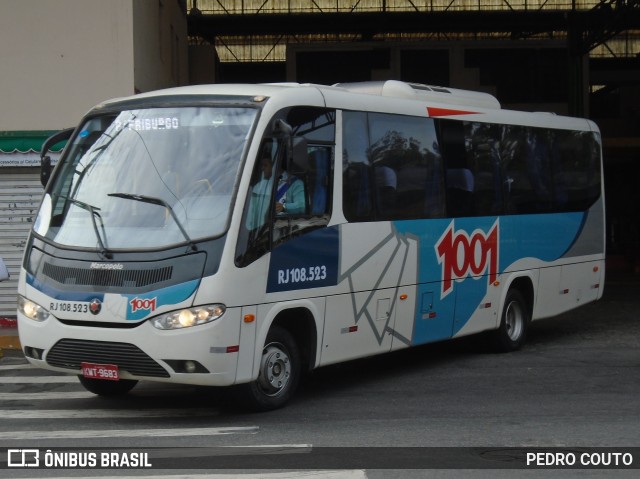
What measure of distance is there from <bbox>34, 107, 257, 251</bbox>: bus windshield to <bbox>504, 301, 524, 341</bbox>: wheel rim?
20.3ft

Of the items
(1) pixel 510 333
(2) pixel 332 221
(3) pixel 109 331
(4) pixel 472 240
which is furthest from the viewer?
(1) pixel 510 333

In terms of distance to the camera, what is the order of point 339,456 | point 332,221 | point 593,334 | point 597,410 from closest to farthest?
point 339,456 → point 597,410 → point 332,221 → point 593,334

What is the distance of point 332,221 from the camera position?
10828mm

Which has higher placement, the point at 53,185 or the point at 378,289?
the point at 53,185

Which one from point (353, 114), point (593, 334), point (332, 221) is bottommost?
point (593, 334)

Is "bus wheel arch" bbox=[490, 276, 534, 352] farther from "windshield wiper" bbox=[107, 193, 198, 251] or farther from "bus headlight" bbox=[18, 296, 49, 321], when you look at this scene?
"bus headlight" bbox=[18, 296, 49, 321]

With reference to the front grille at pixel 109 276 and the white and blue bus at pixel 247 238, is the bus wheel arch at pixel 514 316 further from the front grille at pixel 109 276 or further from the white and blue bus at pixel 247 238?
the front grille at pixel 109 276

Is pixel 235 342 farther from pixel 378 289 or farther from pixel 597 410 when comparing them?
pixel 597 410

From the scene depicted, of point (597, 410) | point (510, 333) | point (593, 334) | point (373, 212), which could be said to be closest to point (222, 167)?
point (373, 212)

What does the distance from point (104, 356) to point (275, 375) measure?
5.41ft

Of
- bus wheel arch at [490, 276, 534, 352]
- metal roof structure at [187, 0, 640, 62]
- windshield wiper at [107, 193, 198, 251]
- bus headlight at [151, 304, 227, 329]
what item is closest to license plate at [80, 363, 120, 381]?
bus headlight at [151, 304, 227, 329]

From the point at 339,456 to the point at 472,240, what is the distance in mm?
5820

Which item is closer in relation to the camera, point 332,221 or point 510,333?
point 332,221
